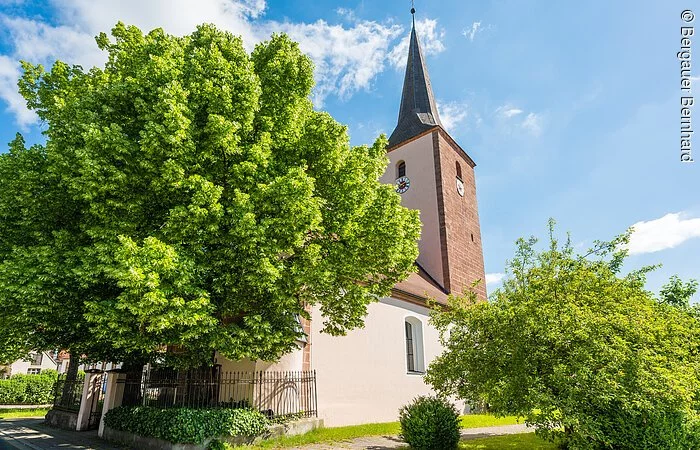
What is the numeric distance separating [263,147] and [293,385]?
25.9ft

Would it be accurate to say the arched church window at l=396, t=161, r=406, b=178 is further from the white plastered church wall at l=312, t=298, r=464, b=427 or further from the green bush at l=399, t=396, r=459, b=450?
the green bush at l=399, t=396, r=459, b=450

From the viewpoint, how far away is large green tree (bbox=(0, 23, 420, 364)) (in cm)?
900

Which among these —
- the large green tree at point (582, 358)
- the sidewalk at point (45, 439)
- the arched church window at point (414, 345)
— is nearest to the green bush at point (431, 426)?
the large green tree at point (582, 358)

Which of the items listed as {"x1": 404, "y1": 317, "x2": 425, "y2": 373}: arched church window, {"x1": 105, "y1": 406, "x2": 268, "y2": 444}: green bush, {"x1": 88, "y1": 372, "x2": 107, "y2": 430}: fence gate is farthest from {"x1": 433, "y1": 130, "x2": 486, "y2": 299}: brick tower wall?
{"x1": 88, "y1": 372, "x2": 107, "y2": 430}: fence gate

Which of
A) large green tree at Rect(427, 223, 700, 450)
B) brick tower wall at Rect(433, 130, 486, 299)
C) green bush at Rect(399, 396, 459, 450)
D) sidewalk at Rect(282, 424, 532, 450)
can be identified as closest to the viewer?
large green tree at Rect(427, 223, 700, 450)

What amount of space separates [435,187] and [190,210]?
19275mm

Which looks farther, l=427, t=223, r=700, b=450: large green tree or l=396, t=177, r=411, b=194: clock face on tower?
l=396, t=177, r=411, b=194: clock face on tower

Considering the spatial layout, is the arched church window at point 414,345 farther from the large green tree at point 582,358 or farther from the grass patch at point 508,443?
the large green tree at point 582,358

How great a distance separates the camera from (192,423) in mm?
9883

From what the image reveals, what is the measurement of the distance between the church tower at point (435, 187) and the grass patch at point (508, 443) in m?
11.5

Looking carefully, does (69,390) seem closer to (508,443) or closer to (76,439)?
(76,439)

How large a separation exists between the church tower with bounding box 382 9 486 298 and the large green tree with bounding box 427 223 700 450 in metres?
14.2

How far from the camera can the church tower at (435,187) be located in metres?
24.9

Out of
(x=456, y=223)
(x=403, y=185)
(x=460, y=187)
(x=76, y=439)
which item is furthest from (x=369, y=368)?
(x=460, y=187)
